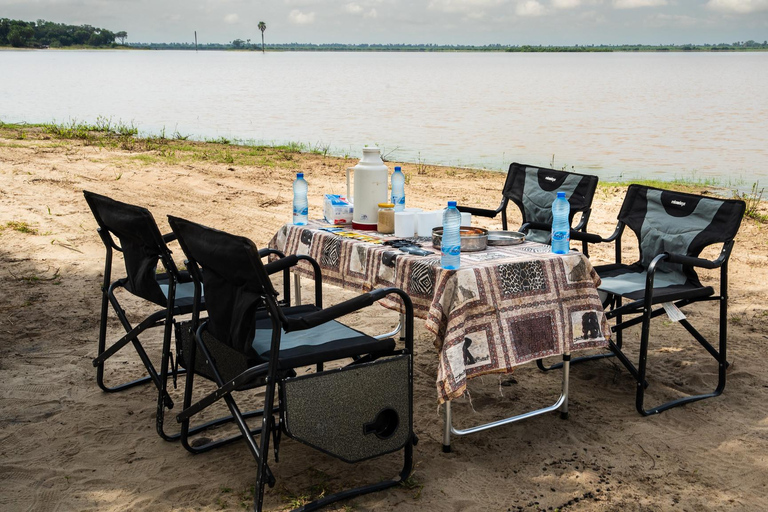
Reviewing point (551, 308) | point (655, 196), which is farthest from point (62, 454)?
point (655, 196)

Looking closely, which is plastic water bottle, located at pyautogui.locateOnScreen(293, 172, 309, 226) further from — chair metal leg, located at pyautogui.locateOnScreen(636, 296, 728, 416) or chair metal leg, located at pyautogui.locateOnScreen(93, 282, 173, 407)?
chair metal leg, located at pyautogui.locateOnScreen(636, 296, 728, 416)

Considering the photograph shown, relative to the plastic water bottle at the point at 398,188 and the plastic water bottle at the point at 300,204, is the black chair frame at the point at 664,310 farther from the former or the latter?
the plastic water bottle at the point at 300,204

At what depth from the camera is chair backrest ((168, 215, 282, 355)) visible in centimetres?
277

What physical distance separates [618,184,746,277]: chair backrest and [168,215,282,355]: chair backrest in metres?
2.41

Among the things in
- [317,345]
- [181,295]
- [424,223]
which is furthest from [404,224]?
[181,295]

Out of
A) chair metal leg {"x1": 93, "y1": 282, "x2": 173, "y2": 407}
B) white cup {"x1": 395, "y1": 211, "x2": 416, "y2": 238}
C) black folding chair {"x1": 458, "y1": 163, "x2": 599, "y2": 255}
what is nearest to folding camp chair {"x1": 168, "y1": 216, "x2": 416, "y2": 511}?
chair metal leg {"x1": 93, "y1": 282, "x2": 173, "y2": 407}

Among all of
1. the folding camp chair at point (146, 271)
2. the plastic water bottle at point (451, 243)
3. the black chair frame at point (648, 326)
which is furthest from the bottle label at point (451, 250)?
the folding camp chair at point (146, 271)

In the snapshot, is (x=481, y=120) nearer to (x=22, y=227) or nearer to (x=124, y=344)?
(x=22, y=227)

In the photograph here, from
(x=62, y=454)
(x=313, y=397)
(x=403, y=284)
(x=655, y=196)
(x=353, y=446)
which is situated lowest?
(x=62, y=454)

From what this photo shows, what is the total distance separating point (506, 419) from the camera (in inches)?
146

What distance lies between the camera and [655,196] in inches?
180

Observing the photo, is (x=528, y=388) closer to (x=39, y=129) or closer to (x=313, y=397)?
(x=313, y=397)

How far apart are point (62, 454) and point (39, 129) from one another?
14.0m

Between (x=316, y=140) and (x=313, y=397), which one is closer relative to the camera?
(x=313, y=397)
